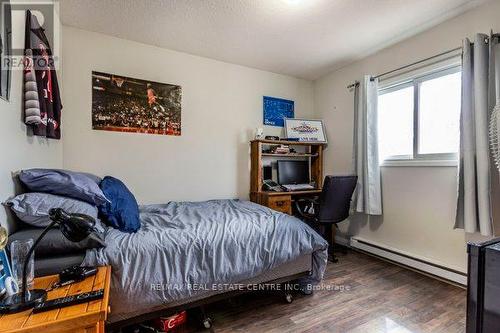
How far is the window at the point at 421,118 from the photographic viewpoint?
234 centimetres

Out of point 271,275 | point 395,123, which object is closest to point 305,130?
point 395,123

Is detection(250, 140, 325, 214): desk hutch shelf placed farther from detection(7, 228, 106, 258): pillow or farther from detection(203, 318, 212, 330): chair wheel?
detection(7, 228, 106, 258): pillow

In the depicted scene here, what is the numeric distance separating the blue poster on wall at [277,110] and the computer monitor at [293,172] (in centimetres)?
62

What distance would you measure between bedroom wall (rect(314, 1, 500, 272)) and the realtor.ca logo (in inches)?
112

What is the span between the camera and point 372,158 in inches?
113

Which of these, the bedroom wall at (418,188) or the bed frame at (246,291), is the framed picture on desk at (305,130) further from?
the bed frame at (246,291)

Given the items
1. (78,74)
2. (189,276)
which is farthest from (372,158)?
(78,74)

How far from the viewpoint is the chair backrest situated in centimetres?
259

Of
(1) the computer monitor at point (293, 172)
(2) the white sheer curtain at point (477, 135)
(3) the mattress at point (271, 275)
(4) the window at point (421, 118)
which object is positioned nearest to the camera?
(3) the mattress at point (271, 275)

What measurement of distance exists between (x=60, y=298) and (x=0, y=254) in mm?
290

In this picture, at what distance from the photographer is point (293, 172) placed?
139 inches

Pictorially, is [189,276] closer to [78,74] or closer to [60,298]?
[60,298]

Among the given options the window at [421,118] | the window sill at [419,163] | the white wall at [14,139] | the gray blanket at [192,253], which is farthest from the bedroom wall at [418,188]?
the white wall at [14,139]

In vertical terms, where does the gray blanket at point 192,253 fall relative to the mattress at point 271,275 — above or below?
above
